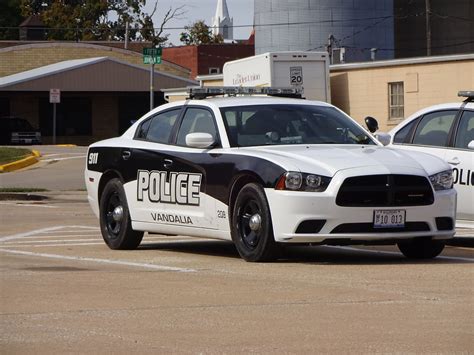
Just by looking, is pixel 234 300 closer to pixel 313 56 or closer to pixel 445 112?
pixel 445 112

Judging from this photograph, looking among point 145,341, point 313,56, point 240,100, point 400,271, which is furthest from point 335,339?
point 313,56

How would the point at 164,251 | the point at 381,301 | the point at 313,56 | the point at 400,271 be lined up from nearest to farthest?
the point at 381,301 → the point at 400,271 → the point at 164,251 → the point at 313,56

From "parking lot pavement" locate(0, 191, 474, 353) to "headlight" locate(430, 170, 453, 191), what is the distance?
2.36 ft

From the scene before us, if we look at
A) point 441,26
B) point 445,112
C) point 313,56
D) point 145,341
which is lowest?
point 145,341

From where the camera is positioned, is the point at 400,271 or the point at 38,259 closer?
the point at 400,271

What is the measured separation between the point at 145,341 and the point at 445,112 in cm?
756

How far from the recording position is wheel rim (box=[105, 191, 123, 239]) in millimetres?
13938

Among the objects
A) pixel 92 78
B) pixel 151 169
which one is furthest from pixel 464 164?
pixel 92 78

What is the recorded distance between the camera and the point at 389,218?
459 inches

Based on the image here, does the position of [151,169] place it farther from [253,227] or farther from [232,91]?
[253,227]

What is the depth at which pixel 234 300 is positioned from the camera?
9367mm

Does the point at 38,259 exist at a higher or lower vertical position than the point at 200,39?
lower

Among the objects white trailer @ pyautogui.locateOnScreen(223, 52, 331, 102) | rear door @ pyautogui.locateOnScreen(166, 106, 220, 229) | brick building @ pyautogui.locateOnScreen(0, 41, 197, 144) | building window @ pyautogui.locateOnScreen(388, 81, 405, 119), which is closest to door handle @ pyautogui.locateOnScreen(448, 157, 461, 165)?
rear door @ pyautogui.locateOnScreen(166, 106, 220, 229)

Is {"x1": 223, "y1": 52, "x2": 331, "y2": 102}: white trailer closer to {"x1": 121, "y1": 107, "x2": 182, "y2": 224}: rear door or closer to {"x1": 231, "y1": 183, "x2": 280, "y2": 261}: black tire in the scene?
{"x1": 121, "y1": 107, "x2": 182, "y2": 224}: rear door
